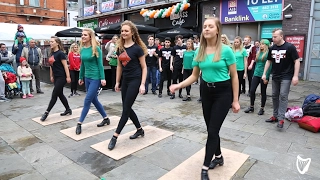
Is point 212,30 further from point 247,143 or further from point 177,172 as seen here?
point 247,143

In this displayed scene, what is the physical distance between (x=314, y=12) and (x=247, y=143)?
30.2 ft

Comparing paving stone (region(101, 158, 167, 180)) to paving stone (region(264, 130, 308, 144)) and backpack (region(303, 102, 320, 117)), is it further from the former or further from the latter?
backpack (region(303, 102, 320, 117))

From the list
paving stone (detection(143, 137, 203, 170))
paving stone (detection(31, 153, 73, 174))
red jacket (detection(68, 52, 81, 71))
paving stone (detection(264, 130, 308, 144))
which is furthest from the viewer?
red jacket (detection(68, 52, 81, 71))

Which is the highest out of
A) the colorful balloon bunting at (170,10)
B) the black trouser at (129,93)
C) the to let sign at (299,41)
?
the colorful balloon bunting at (170,10)

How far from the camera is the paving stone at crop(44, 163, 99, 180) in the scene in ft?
9.91

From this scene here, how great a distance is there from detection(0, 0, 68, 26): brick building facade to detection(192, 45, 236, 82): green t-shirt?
99.0ft

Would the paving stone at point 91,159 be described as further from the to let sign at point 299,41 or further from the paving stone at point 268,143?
the to let sign at point 299,41

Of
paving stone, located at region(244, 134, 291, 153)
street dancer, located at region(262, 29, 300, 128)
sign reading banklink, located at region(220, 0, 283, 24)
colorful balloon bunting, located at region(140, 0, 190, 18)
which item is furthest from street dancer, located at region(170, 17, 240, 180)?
colorful balloon bunting, located at region(140, 0, 190, 18)

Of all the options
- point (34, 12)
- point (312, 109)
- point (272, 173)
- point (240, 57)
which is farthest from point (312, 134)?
point (34, 12)

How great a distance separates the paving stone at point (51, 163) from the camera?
10.6 feet

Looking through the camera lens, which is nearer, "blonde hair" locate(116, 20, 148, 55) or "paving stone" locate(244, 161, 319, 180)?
"paving stone" locate(244, 161, 319, 180)

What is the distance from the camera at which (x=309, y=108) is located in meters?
5.04

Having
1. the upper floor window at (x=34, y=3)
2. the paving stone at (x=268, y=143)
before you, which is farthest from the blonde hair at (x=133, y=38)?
the upper floor window at (x=34, y=3)

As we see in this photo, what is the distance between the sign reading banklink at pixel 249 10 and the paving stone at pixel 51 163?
11.1 m
